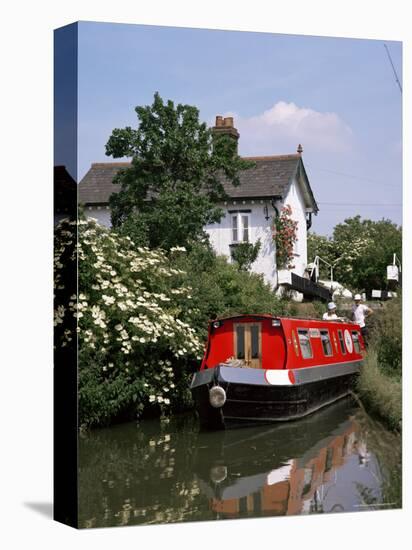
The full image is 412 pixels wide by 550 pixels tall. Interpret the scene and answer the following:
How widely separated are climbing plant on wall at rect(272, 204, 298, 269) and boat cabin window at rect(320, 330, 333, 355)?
8.64 ft

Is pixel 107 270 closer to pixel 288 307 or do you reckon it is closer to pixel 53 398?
pixel 288 307

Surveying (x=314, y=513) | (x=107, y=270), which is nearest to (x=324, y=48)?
(x=107, y=270)

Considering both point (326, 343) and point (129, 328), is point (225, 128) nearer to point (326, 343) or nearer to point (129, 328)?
point (129, 328)

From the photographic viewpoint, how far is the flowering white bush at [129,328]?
10453 millimetres

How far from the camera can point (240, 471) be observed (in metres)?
9.30

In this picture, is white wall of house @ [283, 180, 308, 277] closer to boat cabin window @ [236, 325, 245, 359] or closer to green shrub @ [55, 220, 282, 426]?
green shrub @ [55, 220, 282, 426]

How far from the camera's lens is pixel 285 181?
927 cm

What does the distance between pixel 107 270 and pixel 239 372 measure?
190 centimetres

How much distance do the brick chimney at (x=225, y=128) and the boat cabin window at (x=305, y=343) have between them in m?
3.22

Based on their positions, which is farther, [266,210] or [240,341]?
[240,341]

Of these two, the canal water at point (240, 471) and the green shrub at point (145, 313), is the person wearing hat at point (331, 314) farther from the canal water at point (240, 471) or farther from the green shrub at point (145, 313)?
the canal water at point (240, 471)

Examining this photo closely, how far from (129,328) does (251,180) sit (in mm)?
2701

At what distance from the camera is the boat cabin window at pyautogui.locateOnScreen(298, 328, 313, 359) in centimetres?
1177

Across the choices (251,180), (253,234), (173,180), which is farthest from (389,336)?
(173,180)
